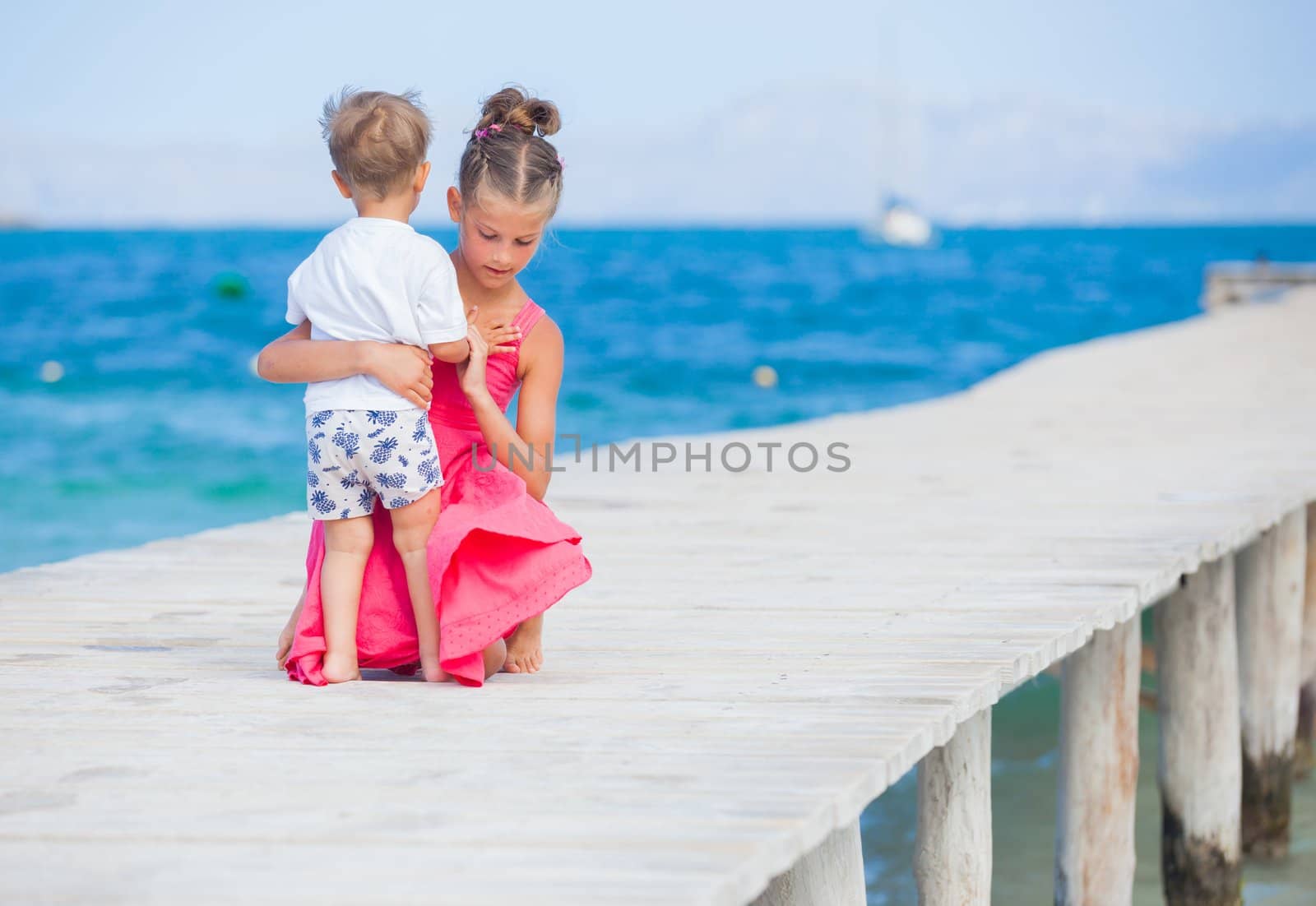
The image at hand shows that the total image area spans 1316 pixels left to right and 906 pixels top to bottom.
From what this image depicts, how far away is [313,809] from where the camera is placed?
2574 millimetres

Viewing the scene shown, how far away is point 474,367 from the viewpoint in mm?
3420

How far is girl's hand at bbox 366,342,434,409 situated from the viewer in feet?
11.0

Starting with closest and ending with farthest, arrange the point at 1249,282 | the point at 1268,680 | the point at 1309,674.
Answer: the point at 1268,680, the point at 1309,674, the point at 1249,282

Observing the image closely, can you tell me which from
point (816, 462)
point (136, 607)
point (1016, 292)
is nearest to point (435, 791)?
point (136, 607)

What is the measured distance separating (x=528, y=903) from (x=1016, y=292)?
5242cm

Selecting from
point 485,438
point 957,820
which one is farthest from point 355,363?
point 957,820

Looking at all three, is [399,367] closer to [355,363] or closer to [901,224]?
[355,363]

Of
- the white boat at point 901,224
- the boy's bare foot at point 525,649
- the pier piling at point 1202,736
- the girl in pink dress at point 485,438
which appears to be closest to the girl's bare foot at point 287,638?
the girl in pink dress at point 485,438

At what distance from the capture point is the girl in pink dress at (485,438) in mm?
3402

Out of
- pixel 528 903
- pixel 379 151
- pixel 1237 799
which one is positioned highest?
pixel 379 151

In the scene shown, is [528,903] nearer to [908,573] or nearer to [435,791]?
[435,791]

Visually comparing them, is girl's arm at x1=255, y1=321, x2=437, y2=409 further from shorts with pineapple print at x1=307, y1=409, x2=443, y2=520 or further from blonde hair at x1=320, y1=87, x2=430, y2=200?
blonde hair at x1=320, y1=87, x2=430, y2=200

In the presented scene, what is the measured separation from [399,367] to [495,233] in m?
0.35

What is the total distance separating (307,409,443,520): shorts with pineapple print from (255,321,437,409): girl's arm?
7cm
